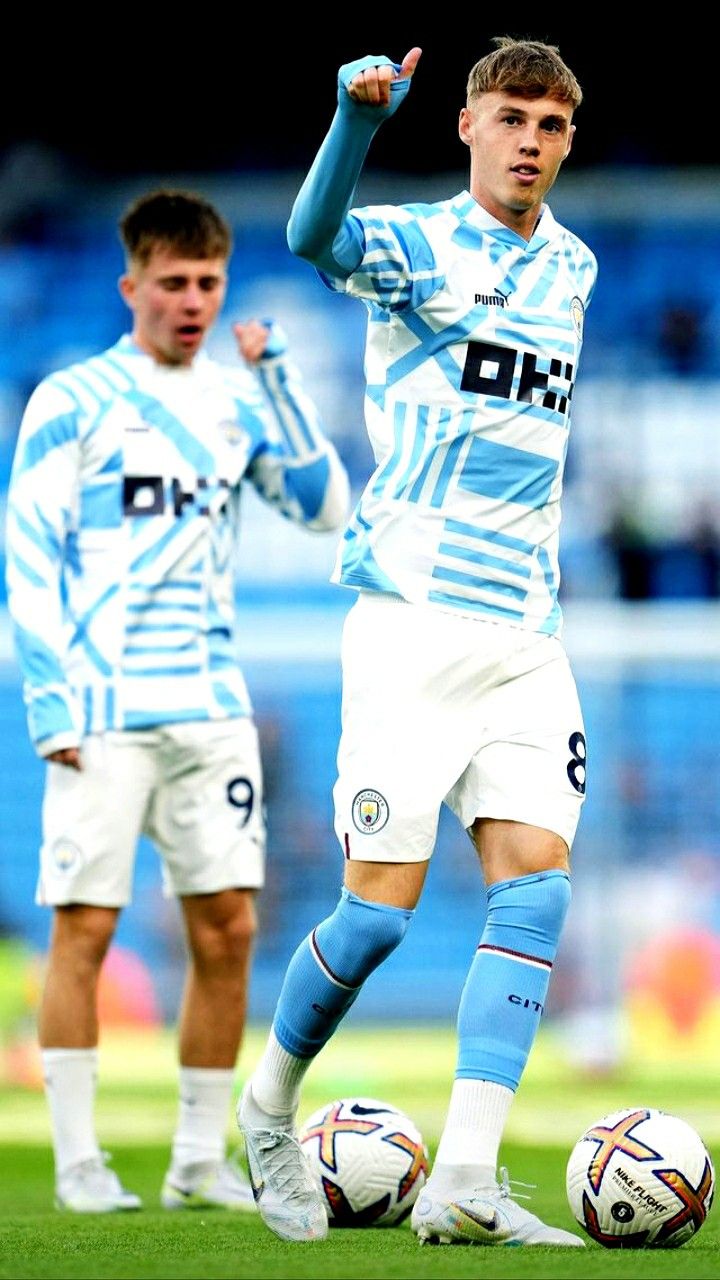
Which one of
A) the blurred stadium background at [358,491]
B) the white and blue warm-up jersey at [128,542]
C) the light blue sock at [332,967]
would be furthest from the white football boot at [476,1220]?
the blurred stadium background at [358,491]

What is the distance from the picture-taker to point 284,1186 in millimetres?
4289

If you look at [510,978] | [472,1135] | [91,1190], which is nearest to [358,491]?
[91,1190]

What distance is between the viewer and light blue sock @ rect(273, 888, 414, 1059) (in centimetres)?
416

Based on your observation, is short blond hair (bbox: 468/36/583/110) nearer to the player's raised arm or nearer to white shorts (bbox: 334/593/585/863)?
the player's raised arm

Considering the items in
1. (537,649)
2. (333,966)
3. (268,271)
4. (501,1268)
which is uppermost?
(268,271)

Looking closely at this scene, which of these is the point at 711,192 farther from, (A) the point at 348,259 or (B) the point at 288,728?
(A) the point at 348,259

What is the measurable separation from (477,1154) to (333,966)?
485 millimetres

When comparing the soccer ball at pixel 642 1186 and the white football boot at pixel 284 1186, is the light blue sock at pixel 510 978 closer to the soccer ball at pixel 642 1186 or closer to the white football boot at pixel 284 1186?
the soccer ball at pixel 642 1186

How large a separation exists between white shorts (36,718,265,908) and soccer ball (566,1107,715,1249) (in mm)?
1660

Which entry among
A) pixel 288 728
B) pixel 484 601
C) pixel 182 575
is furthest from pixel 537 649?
pixel 288 728

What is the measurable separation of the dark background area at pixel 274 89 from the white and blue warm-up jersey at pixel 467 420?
1305cm

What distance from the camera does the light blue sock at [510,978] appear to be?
13.3ft

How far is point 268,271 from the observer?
17.8 m

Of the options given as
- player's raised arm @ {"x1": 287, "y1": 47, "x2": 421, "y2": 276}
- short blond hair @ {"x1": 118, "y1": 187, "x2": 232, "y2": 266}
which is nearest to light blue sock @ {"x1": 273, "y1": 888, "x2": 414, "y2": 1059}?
player's raised arm @ {"x1": 287, "y1": 47, "x2": 421, "y2": 276}
